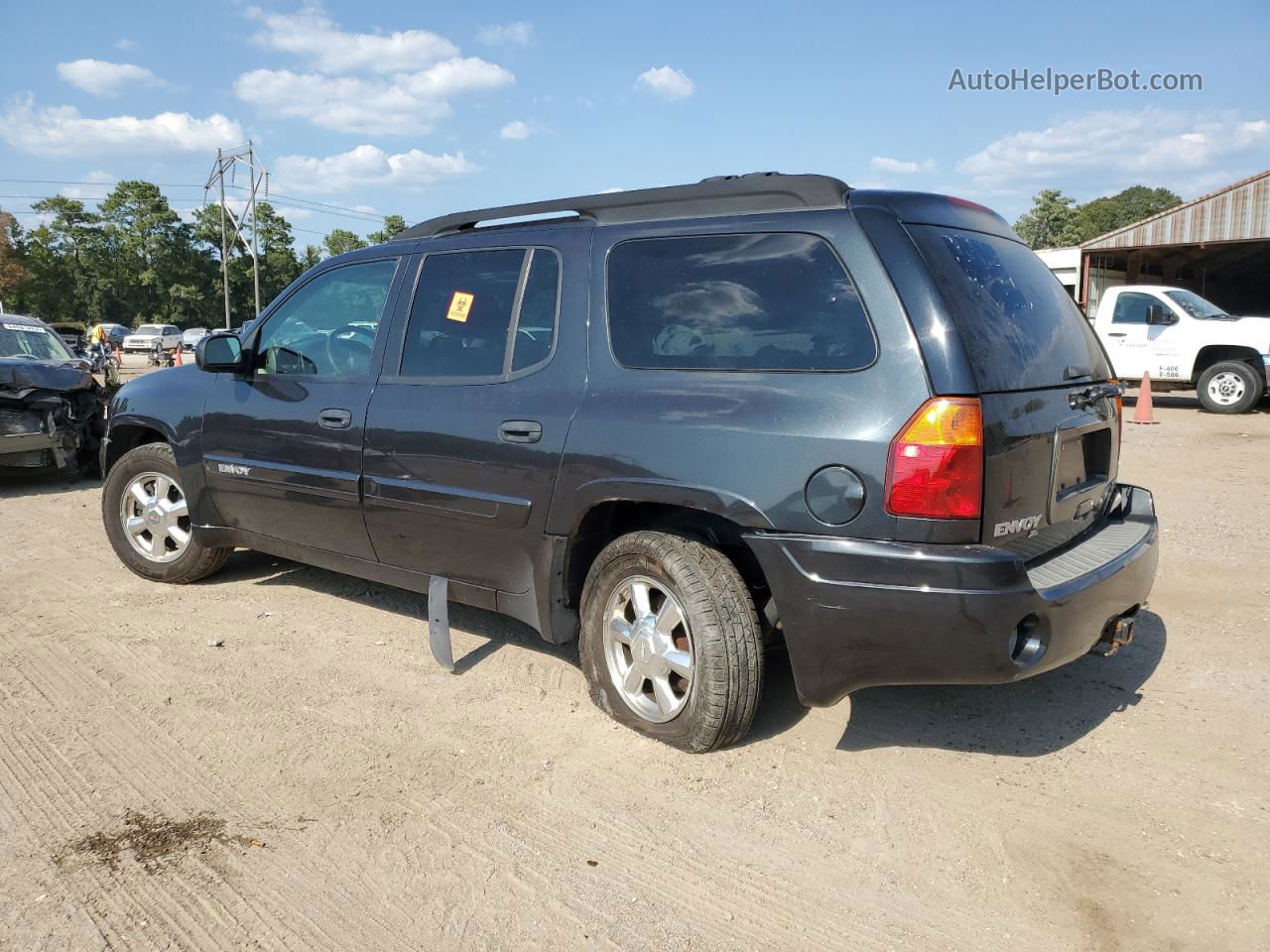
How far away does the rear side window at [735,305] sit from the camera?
115 inches

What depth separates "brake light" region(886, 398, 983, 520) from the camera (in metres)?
2.71

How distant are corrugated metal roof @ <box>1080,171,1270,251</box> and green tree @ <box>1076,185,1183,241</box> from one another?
49983 mm

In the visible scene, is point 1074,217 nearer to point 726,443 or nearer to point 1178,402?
point 1178,402

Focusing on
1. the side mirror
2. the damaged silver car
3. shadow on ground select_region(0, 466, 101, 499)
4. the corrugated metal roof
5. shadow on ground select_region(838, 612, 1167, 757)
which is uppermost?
the corrugated metal roof

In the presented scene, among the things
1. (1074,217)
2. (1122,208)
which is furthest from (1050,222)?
(1122,208)

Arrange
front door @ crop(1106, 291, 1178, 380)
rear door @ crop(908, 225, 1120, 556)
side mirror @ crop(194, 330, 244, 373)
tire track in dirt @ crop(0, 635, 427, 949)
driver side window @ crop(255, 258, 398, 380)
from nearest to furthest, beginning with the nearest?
1. tire track in dirt @ crop(0, 635, 427, 949)
2. rear door @ crop(908, 225, 1120, 556)
3. driver side window @ crop(255, 258, 398, 380)
4. side mirror @ crop(194, 330, 244, 373)
5. front door @ crop(1106, 291, 1178, 380)

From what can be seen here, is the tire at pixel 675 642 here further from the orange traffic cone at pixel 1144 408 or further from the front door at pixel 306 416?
the orange traffic cone at pixel 1144 408

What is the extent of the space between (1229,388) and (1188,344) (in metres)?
0.88

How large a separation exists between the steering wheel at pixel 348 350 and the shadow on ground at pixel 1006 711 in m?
2.60

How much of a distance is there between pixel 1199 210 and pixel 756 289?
23897 millimetres

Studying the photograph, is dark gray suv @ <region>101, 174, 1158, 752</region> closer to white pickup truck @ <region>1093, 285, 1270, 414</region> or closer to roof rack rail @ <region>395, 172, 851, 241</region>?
roof rack rail @ <region>395, 172, 851, 241</region>

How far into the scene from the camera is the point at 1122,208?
261ft

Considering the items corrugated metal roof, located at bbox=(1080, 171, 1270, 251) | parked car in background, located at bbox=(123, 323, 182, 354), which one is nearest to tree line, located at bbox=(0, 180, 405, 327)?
parked car in background, located at bbox=(123, 323, 182, 354)

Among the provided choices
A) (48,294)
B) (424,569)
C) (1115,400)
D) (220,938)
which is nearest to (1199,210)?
(1115,400)
